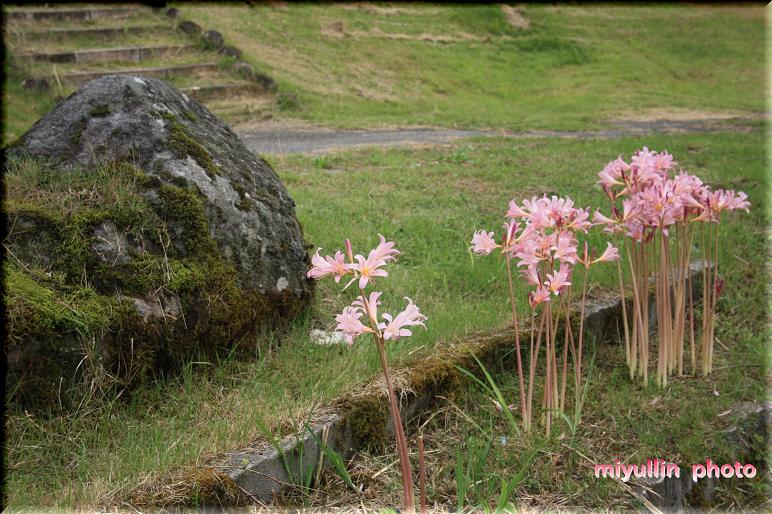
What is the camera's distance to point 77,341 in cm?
283

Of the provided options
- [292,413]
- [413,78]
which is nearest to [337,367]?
[292,413]

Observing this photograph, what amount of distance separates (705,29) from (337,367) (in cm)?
2581

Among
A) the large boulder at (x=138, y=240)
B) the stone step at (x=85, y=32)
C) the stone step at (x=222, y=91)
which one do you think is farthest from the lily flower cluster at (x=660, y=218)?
the stone step at (x=85, y=32)

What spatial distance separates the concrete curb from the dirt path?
240 inches

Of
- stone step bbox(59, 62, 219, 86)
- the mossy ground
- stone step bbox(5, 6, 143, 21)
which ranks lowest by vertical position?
the mossy ground

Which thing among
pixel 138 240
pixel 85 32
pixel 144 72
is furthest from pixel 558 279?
pixel 85 32

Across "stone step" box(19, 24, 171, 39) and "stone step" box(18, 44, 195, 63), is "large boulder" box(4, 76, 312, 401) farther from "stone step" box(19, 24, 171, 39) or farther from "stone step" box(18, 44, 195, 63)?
"stone step" box(19, 24, 171, 39)

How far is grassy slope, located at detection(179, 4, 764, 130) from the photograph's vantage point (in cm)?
1456

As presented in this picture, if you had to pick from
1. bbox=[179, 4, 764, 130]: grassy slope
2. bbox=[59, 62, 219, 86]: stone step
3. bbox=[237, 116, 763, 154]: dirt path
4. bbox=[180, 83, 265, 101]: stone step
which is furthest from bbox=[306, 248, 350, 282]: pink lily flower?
bbox=[180, 83, 265, 101]: stone step

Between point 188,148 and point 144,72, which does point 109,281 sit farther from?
point 144,72

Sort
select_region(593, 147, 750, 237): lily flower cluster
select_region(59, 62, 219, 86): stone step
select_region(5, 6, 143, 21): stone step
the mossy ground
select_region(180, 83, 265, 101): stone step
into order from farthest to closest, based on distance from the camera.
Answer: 1. select_region(5, 6, 143, 21): stone step
2. select_region(180, 83, 265, 101): stone step
3. select_region(59, 62, 219, 86): stone step
4. select_region(593, 147, 750, 237): lily flower cluster
5. the mossy ground

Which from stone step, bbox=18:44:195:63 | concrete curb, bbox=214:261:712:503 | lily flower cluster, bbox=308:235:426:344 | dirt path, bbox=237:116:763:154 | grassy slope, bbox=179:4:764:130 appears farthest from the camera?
grassy slope, bbox=179:4:764:130

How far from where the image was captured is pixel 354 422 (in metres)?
2.92

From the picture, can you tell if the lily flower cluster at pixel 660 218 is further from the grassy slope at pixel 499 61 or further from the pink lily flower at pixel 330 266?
the grassy slope at pixel 499 61
